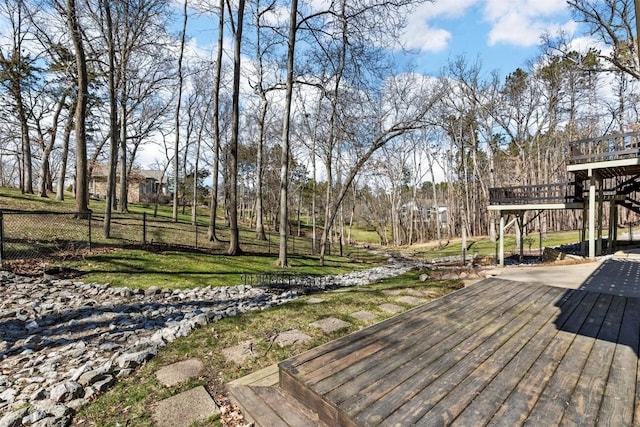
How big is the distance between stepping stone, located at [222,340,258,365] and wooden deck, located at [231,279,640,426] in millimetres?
911

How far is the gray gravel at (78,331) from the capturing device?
8.30 feet

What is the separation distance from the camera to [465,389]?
6.69ft

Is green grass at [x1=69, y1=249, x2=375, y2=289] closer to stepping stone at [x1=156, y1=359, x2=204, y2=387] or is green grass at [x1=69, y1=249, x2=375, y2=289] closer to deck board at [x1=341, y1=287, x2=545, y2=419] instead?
stepping stone at [x1=156, y1=359, x2=204, y2=387]

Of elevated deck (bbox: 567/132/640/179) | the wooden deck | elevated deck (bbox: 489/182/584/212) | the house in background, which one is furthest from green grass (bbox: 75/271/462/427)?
the house in background

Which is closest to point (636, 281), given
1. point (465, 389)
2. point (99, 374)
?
point (465, 389)

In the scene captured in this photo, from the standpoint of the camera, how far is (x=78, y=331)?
398 centimetres

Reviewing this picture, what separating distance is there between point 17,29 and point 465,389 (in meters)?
26.0

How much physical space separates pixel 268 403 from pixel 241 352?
1.17 metres

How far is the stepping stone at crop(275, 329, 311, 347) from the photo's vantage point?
143 inches

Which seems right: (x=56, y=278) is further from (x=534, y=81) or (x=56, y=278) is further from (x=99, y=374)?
(x=534, y=81)

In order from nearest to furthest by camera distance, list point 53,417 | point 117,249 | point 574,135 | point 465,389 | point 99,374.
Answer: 1. point 465,389
2. point 53,417
3. point 99,374
4. point 117,249
5. point 574,135

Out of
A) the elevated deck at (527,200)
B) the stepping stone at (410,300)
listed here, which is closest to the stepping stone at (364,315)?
the stepping stone at (410,300)

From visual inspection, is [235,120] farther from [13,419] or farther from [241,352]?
[13,419]

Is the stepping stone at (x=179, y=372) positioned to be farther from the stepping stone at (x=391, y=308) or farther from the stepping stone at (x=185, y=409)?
the stepping stone at (x=391, y=308)
